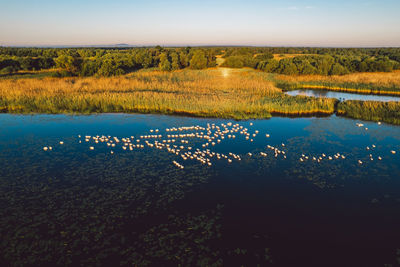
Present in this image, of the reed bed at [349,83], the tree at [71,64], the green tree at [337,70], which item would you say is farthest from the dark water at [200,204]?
the green tree at [337,70]

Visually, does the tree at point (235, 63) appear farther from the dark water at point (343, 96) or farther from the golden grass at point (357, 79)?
the dark water at point (343, 96)

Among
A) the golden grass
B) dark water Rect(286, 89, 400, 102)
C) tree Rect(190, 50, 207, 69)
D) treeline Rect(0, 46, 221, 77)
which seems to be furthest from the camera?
tree Rect(190, 50, 207, 69)

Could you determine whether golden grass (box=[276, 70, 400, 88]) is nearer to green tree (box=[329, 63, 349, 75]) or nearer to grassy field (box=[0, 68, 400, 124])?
grassy field (box=[0, 68, 400, 124])

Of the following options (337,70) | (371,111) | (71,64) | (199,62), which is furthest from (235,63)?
(371,111)

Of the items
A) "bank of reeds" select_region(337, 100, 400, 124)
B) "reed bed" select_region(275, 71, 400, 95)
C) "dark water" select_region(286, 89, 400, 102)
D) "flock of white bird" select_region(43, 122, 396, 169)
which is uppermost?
"reed bed" select_region(275, 71, 400, 95)

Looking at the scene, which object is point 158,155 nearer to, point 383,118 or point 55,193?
point 55,193

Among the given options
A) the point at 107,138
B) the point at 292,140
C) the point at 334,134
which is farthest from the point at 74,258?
the point at 334,134

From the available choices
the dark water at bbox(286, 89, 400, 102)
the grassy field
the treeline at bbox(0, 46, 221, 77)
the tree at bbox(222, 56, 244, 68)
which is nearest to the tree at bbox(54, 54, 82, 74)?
the treeline at bbox(0, 46, 221, 77)
